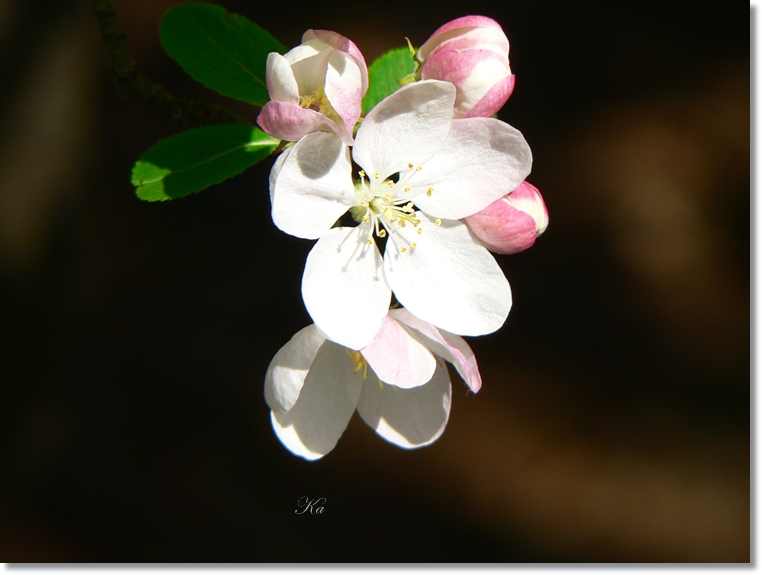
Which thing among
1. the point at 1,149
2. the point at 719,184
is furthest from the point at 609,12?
the point at 1,149

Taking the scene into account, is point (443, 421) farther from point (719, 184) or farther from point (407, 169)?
point (719, 184)

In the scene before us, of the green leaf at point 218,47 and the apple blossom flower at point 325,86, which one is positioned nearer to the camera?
the apple blossom flower at point 325,86

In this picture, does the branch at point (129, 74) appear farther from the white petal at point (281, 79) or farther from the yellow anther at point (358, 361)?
the yellow anther at point (358, 361)

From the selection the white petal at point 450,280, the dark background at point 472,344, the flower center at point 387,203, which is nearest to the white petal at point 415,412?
the white petal at point 450,280

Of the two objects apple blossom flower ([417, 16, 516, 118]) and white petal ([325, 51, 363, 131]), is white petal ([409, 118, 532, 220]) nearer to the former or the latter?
apple blossom flower ([417, 16, 516, 118])

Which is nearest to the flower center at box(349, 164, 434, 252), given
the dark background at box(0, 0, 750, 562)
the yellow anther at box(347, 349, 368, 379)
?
the yellow anther at box(347, 349, 368, 379)

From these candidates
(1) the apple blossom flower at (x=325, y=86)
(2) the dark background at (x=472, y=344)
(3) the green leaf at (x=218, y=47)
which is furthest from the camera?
(2) the dark background at (x=472, y=344)
